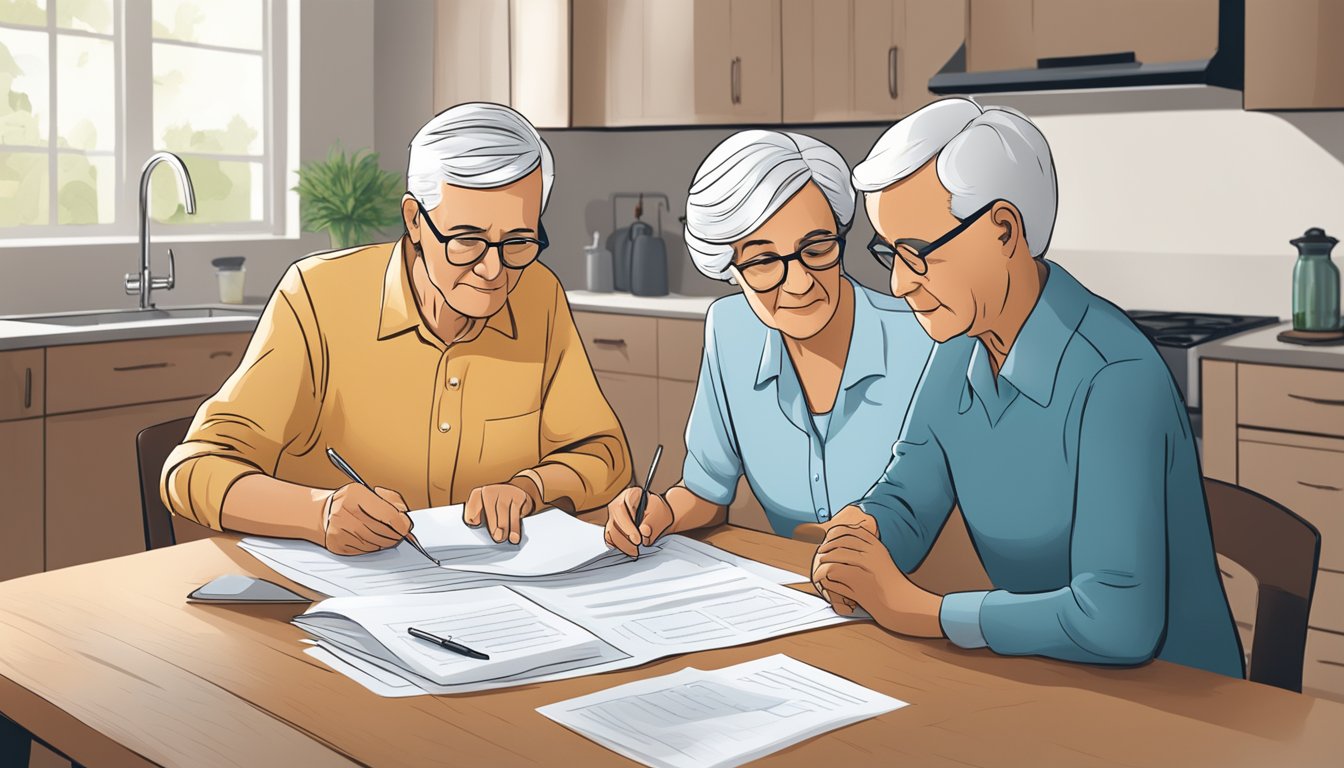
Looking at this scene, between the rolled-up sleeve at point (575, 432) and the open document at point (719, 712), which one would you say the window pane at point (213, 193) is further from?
the open document at point (719, 712)

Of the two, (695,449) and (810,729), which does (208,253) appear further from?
(810,729)

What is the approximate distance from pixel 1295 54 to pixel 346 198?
2909 millimetres

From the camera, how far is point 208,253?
4.26 m

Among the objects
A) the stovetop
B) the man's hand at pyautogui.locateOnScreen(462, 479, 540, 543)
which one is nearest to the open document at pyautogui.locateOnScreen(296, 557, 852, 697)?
the man's hand at pyautogui.locateOnScreen(462, 479, 540, 543)

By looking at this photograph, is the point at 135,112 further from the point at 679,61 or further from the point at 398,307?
the point at 398,307

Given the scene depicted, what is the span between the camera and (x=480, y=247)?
1700mm

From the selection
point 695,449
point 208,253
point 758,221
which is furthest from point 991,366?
point 208,253

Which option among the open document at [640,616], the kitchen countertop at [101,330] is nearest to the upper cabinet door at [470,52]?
the kitchen countertop at [101,330]

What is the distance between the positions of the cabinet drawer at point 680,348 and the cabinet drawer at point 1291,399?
1632 mm

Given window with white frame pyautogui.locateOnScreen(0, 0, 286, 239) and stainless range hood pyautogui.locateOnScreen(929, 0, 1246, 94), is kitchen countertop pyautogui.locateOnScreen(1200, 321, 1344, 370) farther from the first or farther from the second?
window with white frame pyautogui.locateOnScreen(0, 0, 286, 239)

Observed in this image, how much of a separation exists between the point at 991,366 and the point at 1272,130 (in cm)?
252

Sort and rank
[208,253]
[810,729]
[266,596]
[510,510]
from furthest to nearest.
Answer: [208,253], [510,510], [266,596], [810,729]

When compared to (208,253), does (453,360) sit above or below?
below

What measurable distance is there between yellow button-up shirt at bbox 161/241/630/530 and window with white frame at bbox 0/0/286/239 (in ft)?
8.52
